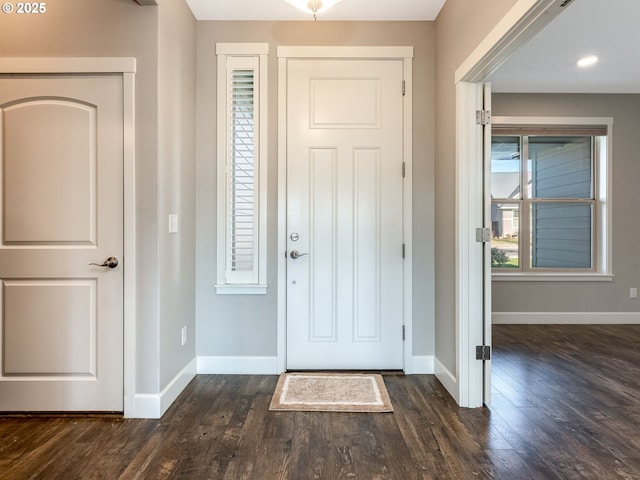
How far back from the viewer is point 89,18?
209cm

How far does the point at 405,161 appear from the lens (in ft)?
9.06

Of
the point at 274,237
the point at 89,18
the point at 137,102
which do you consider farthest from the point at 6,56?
the point at 274,237

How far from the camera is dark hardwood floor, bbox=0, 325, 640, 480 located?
1.63 m

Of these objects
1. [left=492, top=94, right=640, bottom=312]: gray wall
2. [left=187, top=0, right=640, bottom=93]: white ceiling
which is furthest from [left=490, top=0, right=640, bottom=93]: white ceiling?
[left=492, top=94, right=640, bottom=312]: gray wall

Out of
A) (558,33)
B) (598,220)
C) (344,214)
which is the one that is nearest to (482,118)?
(344,214)

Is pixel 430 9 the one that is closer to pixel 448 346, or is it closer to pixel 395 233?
pixel 395 233

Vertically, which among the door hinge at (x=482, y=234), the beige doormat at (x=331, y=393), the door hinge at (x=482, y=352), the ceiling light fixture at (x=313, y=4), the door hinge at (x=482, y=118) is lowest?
the beige doormat at (x=331, y=393)

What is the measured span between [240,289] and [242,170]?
Result: 0.92m

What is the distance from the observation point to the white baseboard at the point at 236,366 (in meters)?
2.76

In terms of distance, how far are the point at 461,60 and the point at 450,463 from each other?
2.28m

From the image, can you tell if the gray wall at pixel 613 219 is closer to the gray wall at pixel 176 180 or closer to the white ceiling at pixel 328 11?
the white ceiling at pixel 328 11

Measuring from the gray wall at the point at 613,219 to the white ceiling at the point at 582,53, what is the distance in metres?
0.14

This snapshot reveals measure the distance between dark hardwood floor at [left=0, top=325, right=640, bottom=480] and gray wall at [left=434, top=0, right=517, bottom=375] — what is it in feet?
1.43

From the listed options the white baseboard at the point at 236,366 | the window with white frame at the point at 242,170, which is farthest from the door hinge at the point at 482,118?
the white baseboard at the point at 236,366
